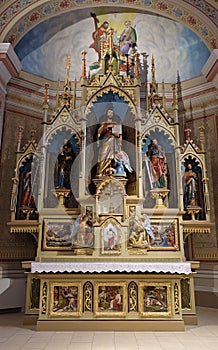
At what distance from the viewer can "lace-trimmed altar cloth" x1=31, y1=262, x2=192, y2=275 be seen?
650 centimetres

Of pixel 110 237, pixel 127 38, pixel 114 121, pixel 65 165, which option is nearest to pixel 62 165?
pixel 65 165

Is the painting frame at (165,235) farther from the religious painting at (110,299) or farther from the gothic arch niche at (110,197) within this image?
the religious painting at (110,299)

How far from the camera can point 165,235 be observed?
24.3ft

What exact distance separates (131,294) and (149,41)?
25.2 feet

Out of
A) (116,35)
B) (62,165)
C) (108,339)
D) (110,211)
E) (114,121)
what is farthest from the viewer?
(116,35)

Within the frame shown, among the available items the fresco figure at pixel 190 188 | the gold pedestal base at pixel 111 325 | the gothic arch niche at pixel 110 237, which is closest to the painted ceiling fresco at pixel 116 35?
the fresco figure at pixel 190 188

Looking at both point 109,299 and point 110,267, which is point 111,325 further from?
point 110,267

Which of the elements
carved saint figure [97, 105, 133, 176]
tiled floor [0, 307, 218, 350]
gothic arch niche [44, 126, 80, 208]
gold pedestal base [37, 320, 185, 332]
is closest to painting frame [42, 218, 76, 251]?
gothic arch niche [44, 126, 80, 208]

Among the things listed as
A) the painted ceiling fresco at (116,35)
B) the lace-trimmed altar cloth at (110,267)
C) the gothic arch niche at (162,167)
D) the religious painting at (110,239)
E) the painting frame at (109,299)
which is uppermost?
the painted ceiling fresco at (116,35)

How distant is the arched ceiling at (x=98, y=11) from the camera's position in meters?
9.21

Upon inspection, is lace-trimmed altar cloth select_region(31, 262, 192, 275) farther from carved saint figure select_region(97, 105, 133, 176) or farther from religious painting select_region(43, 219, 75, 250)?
carved saint figure select_region(97, 105, 133, 176)

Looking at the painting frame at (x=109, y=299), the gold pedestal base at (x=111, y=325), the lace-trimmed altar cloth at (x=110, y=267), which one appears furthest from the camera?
the lace-trimmed altar cloth at (x=110, y=267)

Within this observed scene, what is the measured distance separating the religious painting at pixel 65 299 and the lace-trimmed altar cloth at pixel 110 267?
0.31 m

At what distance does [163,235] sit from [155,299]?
1.44 meters
